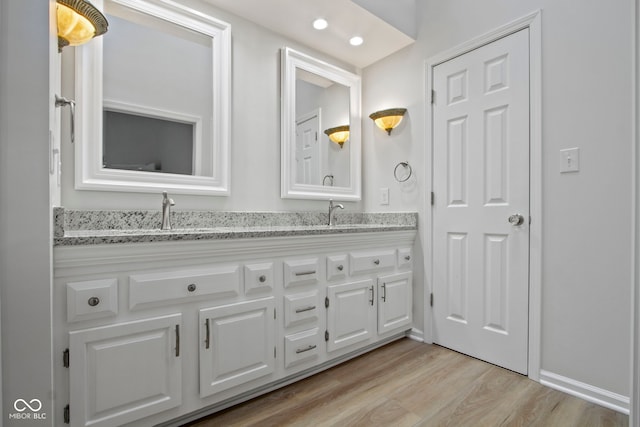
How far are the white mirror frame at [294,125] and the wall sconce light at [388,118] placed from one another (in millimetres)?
238

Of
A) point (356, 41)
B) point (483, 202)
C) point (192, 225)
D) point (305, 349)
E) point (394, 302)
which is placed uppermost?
point (356, 41)

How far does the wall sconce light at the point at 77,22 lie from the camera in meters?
1.32

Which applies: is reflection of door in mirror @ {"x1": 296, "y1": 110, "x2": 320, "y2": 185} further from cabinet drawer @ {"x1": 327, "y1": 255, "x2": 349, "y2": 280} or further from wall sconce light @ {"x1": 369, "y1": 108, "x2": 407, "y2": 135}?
cabinet drawer @ {"x1": 327, "y1": 255, "x2": 349, "y2": 280}

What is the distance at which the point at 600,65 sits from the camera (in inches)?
61.8

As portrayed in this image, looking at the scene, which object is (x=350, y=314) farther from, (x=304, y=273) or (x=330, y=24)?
(x=330, y=24)

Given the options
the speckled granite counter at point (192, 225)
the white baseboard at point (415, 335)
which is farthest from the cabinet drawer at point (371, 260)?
the white baseboard at point (415, 335)

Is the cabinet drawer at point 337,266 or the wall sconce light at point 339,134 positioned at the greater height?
the wall sconce light at point 339,134

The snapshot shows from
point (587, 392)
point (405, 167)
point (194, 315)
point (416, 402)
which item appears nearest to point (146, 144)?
point (194, 315)

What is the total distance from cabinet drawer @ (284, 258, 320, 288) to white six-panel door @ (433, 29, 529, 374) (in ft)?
3.21

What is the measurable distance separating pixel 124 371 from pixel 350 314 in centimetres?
117

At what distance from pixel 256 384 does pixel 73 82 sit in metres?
1.68

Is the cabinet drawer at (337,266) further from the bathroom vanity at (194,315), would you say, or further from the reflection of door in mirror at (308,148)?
the reflection of door in mirror at (308,148)

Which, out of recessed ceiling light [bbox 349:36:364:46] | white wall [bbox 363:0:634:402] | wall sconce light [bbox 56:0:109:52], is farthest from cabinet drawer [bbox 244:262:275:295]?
recessed ceiling light [bbox 349:36:364:46]

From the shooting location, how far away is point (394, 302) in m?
2.21
